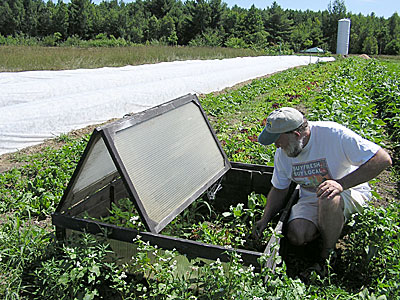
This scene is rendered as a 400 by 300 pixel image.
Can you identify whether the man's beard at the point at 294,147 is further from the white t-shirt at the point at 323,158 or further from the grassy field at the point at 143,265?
the grassy field at the point at 143,265

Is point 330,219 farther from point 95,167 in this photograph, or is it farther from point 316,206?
point 95,167

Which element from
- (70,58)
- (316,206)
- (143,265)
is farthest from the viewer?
(70,58)

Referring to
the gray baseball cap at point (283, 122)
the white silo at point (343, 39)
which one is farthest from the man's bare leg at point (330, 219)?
the white silo at point (343, 39)

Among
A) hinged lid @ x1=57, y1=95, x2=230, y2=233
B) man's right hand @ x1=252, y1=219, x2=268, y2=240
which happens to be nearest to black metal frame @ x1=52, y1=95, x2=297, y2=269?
hinged lid @ x1=57, y1=95, x2=230, y2=233

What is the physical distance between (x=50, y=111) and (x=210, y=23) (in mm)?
55352

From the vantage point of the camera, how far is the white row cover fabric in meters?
6.39

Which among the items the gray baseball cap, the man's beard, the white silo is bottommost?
the white silo

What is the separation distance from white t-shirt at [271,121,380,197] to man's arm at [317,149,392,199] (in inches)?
1.8

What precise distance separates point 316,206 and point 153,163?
4.42ft

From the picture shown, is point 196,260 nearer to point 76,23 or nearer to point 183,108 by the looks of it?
point 183,108

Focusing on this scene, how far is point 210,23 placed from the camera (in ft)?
193

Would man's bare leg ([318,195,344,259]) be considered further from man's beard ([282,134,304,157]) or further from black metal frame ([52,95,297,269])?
man's beard ([282,134,304,157])

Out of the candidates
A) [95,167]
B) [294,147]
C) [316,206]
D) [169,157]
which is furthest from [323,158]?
[95,167]

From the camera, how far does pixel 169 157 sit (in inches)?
124
